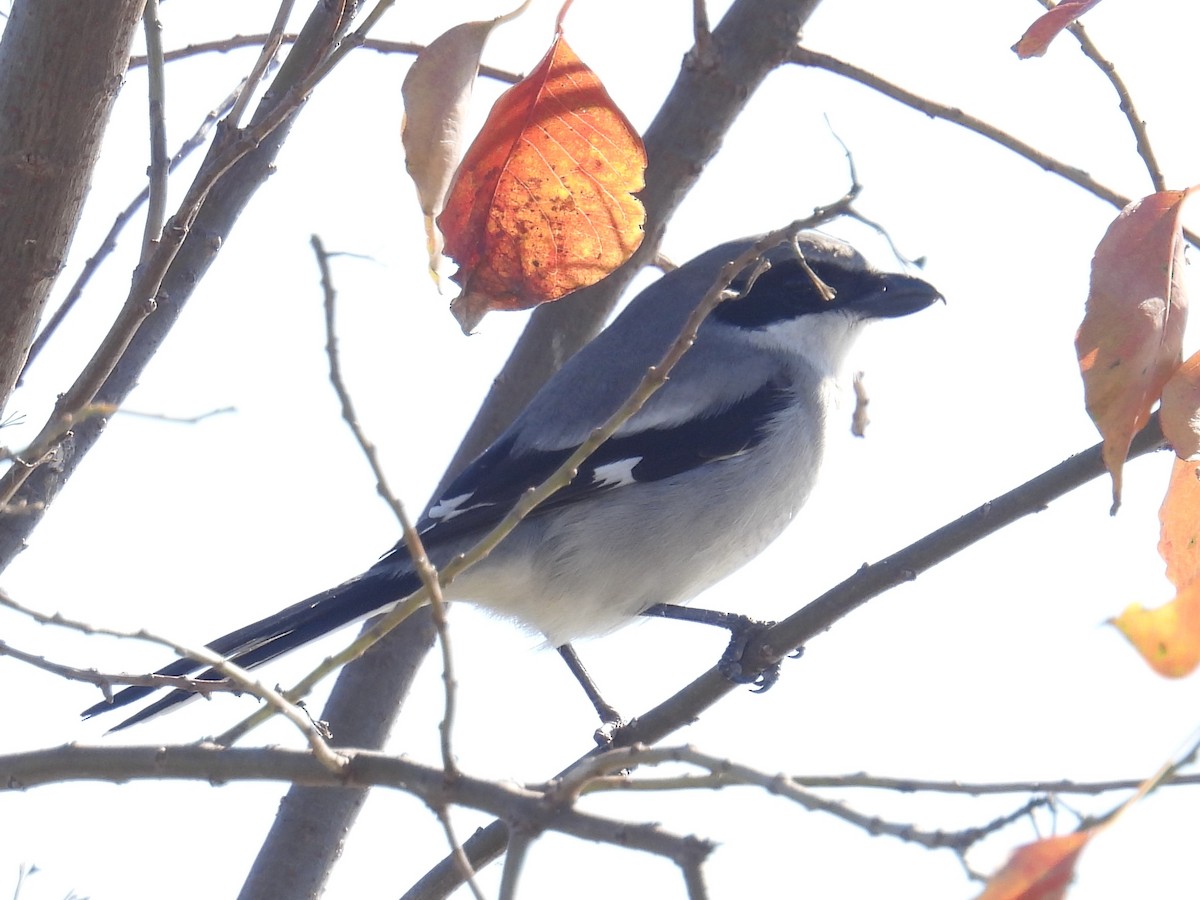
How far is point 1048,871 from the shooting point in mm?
1035

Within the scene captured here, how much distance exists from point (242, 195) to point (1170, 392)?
1540 mm

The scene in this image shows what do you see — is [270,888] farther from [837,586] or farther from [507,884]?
[507,884]

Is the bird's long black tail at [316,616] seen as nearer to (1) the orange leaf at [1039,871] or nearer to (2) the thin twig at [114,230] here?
(2) the thin twig at [114,230]

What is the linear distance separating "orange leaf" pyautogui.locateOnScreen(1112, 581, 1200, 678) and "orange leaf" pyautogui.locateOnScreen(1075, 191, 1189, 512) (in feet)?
1.39

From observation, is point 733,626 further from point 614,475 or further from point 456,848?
point 456,848

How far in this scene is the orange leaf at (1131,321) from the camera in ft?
5.24

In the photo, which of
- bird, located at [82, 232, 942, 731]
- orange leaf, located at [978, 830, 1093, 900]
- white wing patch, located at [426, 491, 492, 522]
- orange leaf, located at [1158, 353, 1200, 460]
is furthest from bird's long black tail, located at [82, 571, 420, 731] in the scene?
orange leaf, located at [978, 830, 1093, 900]

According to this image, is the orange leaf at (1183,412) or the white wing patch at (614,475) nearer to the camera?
the orange leaf at (1183,412)

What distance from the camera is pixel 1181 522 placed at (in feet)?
5.90

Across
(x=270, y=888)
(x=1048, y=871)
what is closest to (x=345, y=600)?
(x=270, y=888)

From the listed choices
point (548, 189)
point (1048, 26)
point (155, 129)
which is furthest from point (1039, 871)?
point (155, 129)

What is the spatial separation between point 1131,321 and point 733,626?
1.72m

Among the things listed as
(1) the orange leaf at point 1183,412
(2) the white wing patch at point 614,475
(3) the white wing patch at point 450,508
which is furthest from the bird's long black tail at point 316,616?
(1) the orange leaf at point 1183,412

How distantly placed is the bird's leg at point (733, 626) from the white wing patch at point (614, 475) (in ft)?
1.08
